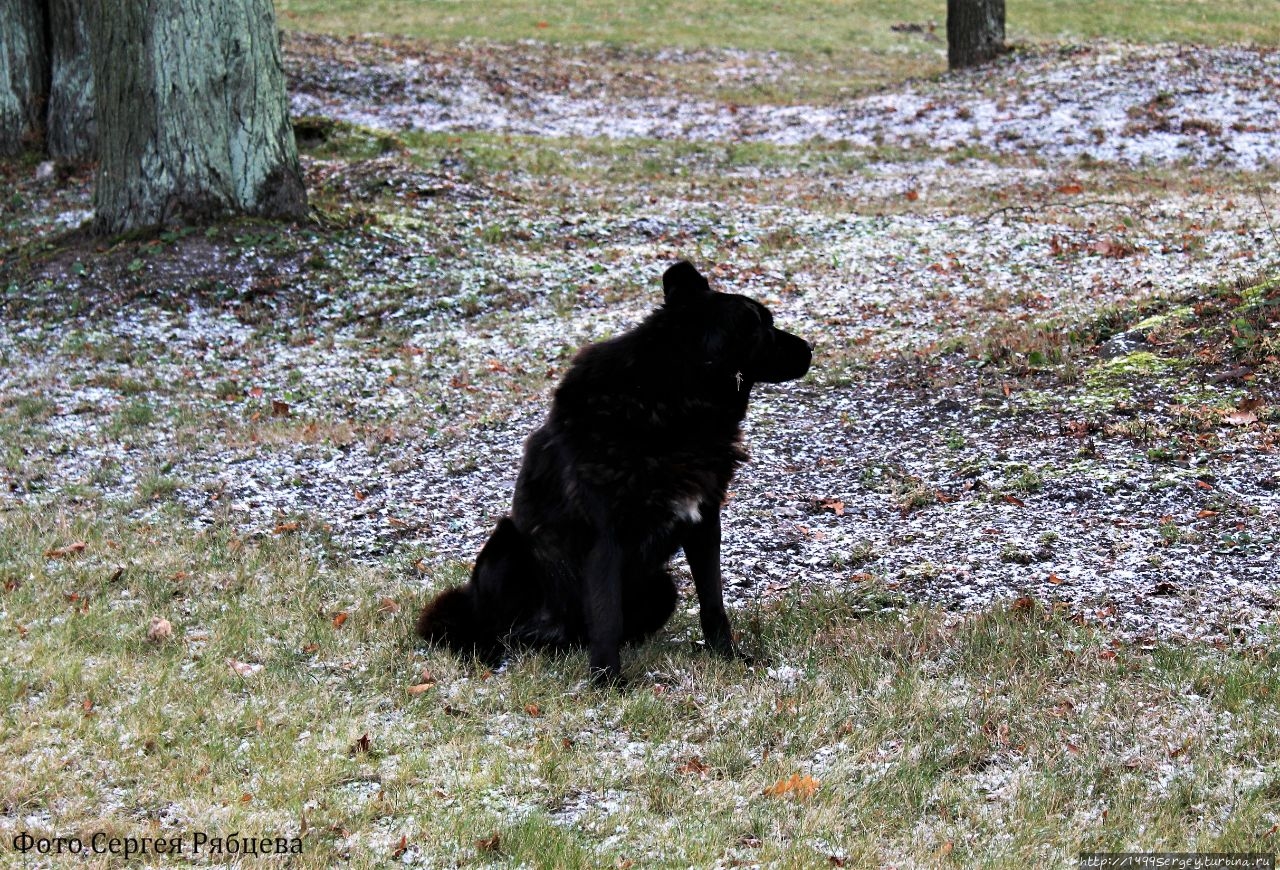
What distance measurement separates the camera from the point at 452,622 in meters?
6.22

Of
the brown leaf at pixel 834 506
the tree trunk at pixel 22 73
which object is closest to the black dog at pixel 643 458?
the brown leaf at pixel 834 506

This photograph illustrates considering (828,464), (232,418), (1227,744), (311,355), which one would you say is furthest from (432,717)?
(311,355)

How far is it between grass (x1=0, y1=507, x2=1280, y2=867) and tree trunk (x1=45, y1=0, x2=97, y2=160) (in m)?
13.4

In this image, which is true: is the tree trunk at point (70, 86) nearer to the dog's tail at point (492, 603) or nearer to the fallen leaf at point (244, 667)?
the fallen leaf at point (244, 667)

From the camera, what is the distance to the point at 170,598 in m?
6.98

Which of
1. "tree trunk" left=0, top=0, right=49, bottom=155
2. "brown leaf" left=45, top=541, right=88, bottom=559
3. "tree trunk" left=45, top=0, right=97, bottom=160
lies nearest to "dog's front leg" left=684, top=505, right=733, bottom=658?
"brown leaf" left=45, top=541, right=88, bottom=559

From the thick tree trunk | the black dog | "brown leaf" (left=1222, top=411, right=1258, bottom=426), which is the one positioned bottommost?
"brown leaf" (left=1222, top=411, right=1258, bottom=426)

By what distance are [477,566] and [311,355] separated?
6526mm

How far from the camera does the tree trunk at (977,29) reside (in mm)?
23781

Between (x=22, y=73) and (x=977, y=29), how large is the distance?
1715 cm

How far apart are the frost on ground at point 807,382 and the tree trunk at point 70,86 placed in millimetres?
2159

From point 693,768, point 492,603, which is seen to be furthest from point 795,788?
point 492,603

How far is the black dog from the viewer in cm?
560

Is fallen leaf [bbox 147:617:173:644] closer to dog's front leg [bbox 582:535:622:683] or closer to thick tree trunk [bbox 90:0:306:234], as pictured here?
dog's front leg [bbox 582:535:622:683]
